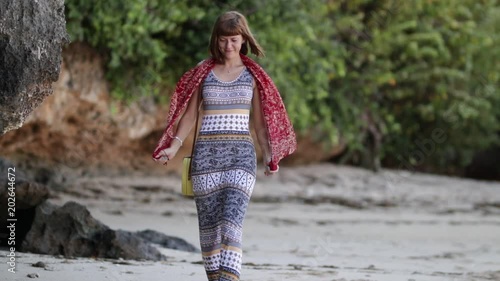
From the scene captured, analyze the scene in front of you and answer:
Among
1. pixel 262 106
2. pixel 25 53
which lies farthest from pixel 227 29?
pixel 25 53

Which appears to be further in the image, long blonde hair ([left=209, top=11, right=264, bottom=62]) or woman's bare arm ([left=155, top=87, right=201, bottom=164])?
woman's bare arm ([left=155, top=87, right=201, bottom=164])

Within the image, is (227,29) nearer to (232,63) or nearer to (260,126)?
(232,63)

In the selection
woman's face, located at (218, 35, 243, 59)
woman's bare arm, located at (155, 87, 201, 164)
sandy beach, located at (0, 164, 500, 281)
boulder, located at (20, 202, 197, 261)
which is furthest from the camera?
boulder, located at (20, 202, 197, 261)

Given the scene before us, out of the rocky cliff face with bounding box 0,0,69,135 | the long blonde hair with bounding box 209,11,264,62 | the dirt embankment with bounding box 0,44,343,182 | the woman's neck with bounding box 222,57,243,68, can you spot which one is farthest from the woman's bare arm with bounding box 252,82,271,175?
the dirt embankment with bounding box 0,44,343,182

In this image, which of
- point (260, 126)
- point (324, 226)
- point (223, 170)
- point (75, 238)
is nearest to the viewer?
point (223, 170)

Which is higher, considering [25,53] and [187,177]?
[25,53]

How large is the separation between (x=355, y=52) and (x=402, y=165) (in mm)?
3243

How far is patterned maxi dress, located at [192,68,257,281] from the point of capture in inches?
203

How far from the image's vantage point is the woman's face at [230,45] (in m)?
5.29

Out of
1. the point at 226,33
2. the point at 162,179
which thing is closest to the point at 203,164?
the point at 226,33

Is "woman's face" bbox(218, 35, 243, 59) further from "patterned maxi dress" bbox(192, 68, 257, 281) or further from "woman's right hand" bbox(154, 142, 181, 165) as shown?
"woman's right hand" bbox(154, 142, 181, 165)

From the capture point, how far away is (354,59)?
53.1 feet

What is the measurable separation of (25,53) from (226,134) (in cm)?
113

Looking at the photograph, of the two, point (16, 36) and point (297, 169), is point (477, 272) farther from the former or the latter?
point (297, 169)
